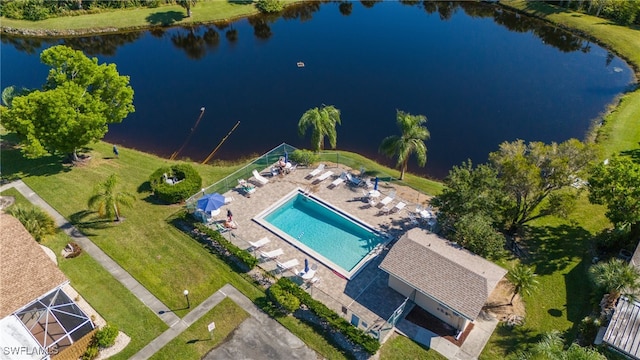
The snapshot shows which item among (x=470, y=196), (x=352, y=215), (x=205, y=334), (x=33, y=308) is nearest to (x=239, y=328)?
(x=205, y=334)

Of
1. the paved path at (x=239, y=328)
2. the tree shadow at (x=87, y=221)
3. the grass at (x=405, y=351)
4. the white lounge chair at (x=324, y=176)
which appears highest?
the white lounge chair at (x=324, y=176)

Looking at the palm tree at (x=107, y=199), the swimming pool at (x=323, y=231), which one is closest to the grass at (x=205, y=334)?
the swimming pool at (x=323, y=231)

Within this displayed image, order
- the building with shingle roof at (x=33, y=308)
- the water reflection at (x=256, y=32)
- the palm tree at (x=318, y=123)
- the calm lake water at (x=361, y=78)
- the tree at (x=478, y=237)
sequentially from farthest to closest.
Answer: the water reflection at (x=256, y=32) → the calm lake water at (x=361, y=78) → the palm tree at (x=318, y=123) → the tree at (x=478, y=237) → the building with shingle roof at (x=33, y=308)

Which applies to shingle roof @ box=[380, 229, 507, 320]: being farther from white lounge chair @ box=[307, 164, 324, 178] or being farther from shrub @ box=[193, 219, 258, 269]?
white lounge chair @ box=[307, 164, 324, 178]

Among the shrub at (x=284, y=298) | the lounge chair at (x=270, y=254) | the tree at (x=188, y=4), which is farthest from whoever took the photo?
the tree at (x=188, y=4)

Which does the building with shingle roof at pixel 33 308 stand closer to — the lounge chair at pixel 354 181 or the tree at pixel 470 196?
the lounge chair at pixel 354 181

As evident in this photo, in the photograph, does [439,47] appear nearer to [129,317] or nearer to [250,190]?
[250,190]

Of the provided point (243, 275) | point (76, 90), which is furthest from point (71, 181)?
point (243, 275)
